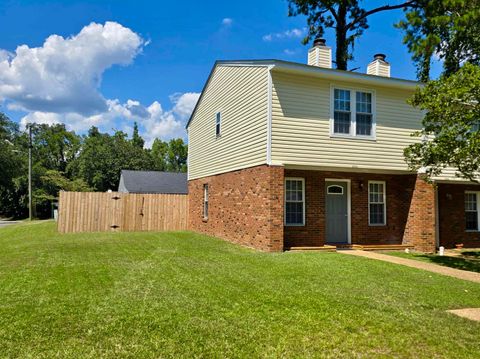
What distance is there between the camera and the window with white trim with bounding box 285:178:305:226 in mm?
12188

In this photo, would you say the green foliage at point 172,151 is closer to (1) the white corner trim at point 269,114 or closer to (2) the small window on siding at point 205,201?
(2) the small window on siding at point 205,201

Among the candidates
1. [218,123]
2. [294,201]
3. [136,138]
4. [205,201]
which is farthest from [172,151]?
[294,201]

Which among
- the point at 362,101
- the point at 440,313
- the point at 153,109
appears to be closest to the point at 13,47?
the point at 362,101

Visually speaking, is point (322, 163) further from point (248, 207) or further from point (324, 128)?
point (248, 207)

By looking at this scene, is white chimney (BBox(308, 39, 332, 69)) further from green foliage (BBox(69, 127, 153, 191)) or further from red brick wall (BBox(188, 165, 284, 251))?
green foliage (BBox(69, 127, 153, 191))

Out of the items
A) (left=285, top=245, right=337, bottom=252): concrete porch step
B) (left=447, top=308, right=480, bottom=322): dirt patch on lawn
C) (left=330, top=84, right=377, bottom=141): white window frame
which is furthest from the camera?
(left=330, top=84, right=377, bottom=141): white window frame

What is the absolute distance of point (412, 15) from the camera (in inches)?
725

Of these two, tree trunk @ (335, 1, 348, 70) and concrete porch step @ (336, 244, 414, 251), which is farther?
tree trunk @ (335, 1, 348, 70)

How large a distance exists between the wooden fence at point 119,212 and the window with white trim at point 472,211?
12843mm

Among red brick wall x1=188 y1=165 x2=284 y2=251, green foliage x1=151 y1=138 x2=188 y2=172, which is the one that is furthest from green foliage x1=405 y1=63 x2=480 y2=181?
green foliage x1=151 y1=138 x2=188 y2=172

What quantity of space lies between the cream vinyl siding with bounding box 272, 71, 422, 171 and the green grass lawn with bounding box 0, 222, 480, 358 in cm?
365

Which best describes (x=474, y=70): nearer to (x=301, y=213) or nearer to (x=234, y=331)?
(x=301, y=213)

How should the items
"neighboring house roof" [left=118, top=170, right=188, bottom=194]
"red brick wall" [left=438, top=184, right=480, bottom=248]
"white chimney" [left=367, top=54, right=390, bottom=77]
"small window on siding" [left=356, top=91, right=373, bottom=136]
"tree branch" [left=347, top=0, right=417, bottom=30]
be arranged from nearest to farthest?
"small window on siding" [left=356, top=91, right=373, bottom=136] → "white chimney" [left=367, top=54, right=390, bottom=77] → "red brick wall" [left=438, top=184, right=480, bottom=248] → "tree branch" [left=347, top=0, right=417, bottom=30] → "neighboring house roof" [left=118, top=170, right=188, bottom=194]

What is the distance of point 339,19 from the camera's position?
888 inches
